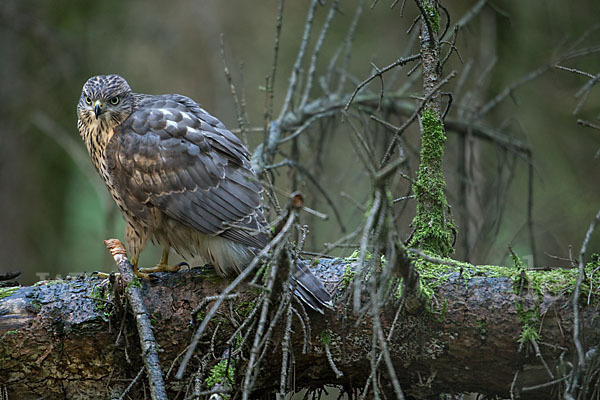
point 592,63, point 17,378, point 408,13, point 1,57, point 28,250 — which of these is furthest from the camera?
point 28,250

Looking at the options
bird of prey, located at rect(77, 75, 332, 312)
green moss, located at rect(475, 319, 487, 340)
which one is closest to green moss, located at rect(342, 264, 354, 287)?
bird of prey, located at rect(77, 75, 332, 312)

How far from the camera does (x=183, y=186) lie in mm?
3309

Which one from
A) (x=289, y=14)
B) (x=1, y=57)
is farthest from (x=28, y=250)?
(x=289, y=14)

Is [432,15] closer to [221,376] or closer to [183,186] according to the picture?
[183,186]

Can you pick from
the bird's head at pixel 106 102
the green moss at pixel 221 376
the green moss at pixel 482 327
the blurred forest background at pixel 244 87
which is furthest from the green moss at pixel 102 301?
the blurred forest background at pixel 244 87

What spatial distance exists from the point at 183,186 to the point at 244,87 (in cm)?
339

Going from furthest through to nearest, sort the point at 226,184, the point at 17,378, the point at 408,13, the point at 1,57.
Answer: the point at 1,57 < the point at 408,13 < the point at 226,184 < the point at 17,378

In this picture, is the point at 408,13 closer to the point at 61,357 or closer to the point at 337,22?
the point at 337,22

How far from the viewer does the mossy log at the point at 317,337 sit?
2.55m

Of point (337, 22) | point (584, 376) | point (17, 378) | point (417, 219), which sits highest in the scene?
point (337, 22)

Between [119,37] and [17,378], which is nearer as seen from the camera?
[17,378]

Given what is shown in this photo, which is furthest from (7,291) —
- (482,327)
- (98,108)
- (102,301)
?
(482,327)

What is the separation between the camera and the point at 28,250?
26.1 ft

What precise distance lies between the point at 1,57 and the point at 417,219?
6147 millimetres
